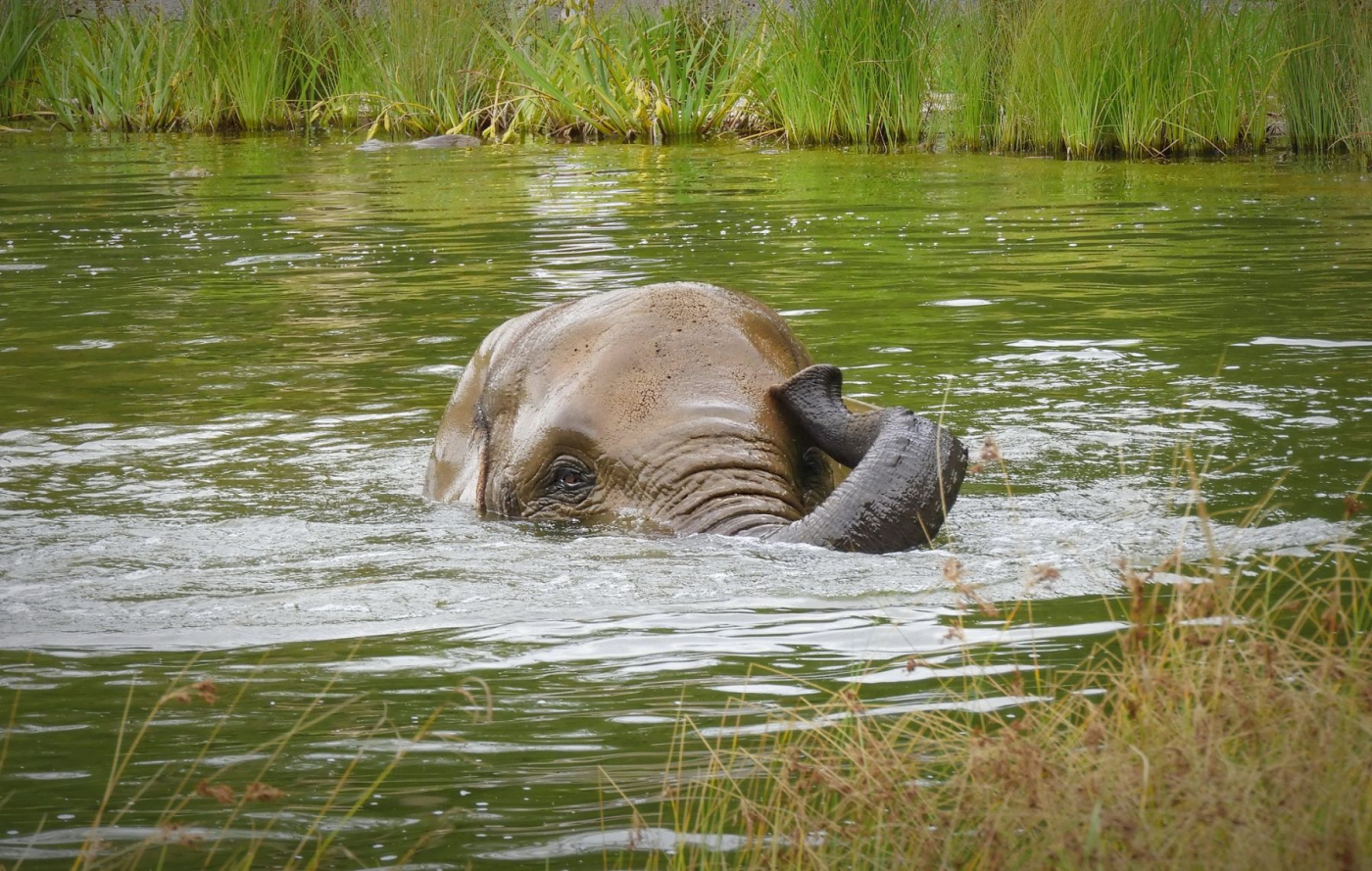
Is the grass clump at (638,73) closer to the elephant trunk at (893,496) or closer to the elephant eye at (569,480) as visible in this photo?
the elephant eye at (569,480)

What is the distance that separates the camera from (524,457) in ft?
20.5

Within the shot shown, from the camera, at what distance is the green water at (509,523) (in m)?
4.17

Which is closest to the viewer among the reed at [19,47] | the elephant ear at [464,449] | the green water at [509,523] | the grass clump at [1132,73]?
the green water at [509,523]

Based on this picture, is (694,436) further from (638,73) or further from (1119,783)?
(638,73)

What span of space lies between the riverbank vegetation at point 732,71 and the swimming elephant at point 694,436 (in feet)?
35.2

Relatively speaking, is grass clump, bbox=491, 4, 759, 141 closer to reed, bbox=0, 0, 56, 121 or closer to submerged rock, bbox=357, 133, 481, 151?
submerged rock, bbox=357, 133, 481, 151

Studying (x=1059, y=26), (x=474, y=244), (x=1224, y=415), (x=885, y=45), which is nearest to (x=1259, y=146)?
(x=1059, y=26)

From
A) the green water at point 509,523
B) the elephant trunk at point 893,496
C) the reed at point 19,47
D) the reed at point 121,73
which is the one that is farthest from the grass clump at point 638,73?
the elephant trunk at point 893,496

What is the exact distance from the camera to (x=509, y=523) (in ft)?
20.7

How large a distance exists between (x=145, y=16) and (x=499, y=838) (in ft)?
75.8

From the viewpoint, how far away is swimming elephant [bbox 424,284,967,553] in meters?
5.46

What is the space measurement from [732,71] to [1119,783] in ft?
64.6

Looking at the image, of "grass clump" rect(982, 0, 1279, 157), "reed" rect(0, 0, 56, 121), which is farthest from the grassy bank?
"reed" rect(0, 0, 56, 121)

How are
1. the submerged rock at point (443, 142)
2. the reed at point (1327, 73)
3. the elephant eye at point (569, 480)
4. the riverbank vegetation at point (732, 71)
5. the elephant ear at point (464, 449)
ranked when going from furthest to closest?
the submerged rock at point (443, 142) < the riverbank vegetation at point (732, 71) < the reed at point (1327, 73) < the elephant ear at point (464, 449) < the elephant eye at point (569, 480)
